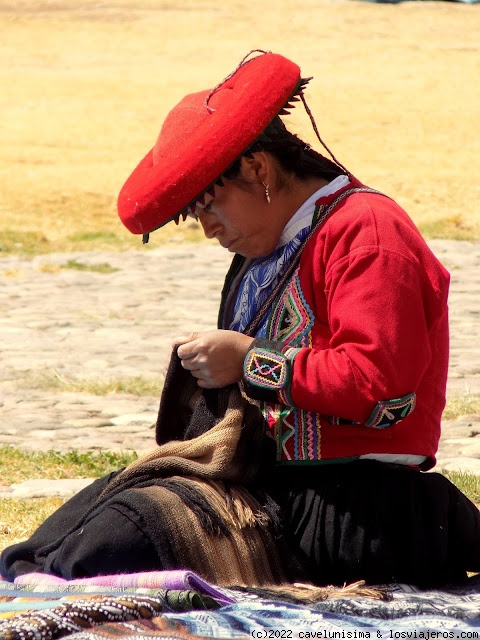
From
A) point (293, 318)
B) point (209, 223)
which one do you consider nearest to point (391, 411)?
point (293, 318)

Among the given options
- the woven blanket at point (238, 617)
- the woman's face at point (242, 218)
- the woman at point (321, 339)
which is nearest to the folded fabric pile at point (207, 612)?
the woven blanket at point (238, 617)

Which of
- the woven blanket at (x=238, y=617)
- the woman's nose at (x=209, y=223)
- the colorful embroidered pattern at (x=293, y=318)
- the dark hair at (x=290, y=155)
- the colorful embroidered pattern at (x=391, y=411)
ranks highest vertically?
the dark hair at (x=290, y=155)

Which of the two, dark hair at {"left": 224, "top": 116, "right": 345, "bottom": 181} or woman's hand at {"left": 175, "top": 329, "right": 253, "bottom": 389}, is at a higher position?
dark hair at {"left": 224, "top": 116, "right": 345, "bottom": 181}

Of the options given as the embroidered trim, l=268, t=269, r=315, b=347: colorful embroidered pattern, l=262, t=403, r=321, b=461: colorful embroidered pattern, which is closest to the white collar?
l=268, t=269, r=315, b=347: colorful embroidered pattern

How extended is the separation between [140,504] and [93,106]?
98.1 ft

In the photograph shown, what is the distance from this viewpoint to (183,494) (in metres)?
3.16

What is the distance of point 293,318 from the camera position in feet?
10.7

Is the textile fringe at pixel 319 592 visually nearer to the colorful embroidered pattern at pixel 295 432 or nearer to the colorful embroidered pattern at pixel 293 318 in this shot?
the colorful embroidered pattern at pixel 295 432

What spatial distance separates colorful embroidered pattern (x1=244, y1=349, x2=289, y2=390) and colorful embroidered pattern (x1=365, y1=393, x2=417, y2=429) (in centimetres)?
25

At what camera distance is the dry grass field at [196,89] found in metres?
19.0

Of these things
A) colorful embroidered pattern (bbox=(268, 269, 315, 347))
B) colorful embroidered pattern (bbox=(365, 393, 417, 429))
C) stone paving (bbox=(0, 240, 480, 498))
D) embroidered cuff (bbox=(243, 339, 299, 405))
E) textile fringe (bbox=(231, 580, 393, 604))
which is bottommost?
stone paving (bbox=(0, 240, 480, 498))

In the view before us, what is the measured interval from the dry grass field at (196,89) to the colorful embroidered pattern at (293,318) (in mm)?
531

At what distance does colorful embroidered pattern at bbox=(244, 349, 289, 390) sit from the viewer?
3076 millimetres

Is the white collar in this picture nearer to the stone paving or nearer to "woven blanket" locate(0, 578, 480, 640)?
the stone paving
